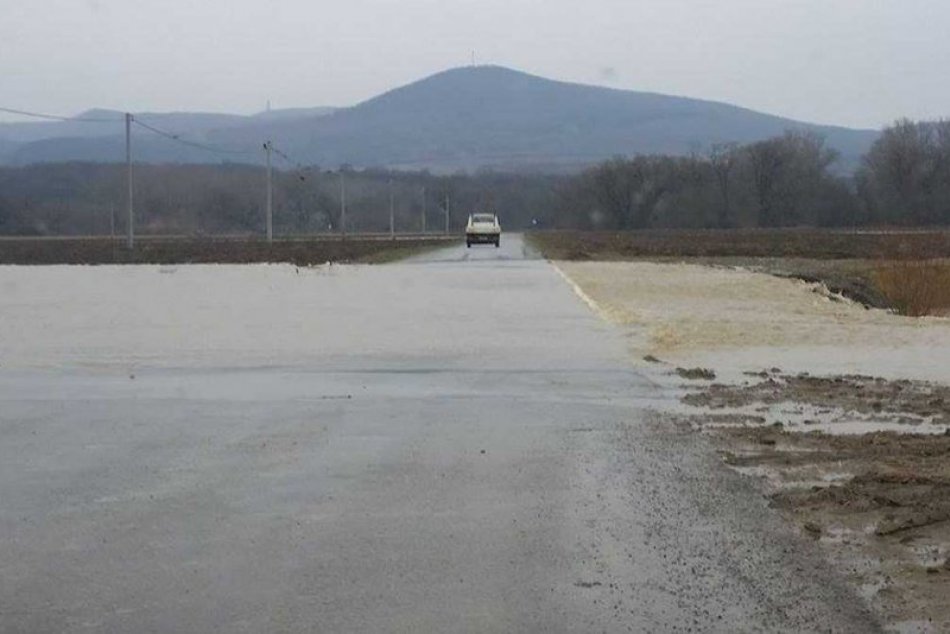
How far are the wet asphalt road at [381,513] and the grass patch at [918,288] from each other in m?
22.8

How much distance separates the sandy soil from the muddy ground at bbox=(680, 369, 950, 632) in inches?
0.5

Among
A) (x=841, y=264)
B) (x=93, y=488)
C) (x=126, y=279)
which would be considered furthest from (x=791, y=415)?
(x=841, y=264)

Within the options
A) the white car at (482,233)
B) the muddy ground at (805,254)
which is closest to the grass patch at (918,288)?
the muddy ground at (805,254)

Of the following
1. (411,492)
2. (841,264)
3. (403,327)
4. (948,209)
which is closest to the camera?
(411,492)

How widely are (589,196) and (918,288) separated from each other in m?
120

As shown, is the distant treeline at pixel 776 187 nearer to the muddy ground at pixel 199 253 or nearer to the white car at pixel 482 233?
the white car at pixel 482 233

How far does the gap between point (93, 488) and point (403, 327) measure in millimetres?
14711

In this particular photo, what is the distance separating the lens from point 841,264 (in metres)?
55.9

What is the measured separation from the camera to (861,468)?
10578 millimetres

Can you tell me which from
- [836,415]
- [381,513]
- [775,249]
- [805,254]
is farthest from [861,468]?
[775,249]

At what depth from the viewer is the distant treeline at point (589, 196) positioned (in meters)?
139

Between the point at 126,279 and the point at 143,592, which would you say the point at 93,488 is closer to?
the point at 143,592

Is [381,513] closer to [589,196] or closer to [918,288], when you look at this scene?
[918,288]

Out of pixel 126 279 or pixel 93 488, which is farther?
pixel 126 279
